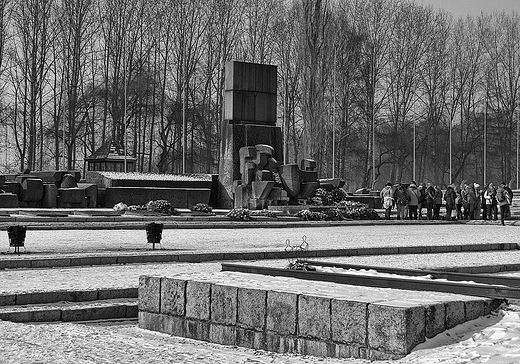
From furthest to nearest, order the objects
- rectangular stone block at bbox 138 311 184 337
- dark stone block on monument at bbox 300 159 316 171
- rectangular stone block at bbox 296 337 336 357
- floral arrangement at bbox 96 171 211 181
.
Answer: dark stone block on monument at bbox 300 159 316 171 → floral arrangement at bbox 96 171 211 181 → rectangular stone block at bbox 138 311 184 337 → rectangular stone block at bbox 296 337 336 357

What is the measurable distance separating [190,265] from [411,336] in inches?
334

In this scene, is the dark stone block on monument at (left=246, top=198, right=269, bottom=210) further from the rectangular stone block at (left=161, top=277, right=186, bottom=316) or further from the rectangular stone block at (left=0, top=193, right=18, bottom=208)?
the rectangular stone block at (left=161, top=277, right=186, bottom=316)

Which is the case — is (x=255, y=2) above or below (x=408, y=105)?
above

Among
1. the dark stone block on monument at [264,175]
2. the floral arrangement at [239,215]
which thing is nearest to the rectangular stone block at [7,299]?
the floral arrangement at [239,215]

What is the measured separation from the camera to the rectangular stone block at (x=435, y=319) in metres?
6.69

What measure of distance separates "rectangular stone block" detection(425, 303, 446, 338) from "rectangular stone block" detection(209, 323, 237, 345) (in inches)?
77.9

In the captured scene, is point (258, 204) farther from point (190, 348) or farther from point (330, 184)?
point (190, 348)

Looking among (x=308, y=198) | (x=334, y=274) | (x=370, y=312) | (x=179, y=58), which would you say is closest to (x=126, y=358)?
(x=370, y=312)

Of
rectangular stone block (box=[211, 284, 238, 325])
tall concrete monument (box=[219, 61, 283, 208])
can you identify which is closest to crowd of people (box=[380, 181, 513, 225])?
tall concrete monument (box=[219, 61, 283, 208])

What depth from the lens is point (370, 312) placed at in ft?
22.4

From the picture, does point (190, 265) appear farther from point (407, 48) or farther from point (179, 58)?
point (407, 48)

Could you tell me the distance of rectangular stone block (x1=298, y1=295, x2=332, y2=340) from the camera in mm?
7168

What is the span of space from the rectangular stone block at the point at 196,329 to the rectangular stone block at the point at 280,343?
0.82 metres

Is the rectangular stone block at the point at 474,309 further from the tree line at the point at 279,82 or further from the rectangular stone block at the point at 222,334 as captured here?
the tree line at the point at 279,82
